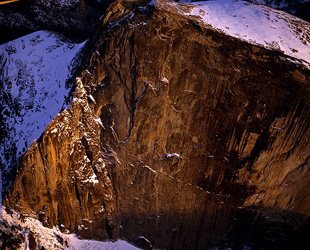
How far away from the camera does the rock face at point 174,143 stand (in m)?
6.22

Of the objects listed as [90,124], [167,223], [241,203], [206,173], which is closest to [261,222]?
[241,203]

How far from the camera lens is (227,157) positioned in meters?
6.95

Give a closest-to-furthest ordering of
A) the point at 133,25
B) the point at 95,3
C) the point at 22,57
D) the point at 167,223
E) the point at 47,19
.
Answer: the point at 133,25 → the point at 167,223 → the point at 22,57 → the point at 47,19 → the point at 95,3

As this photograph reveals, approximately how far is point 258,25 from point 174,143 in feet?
15.1

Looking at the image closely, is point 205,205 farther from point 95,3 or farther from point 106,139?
point 95,3

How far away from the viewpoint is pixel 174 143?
7.12 meters

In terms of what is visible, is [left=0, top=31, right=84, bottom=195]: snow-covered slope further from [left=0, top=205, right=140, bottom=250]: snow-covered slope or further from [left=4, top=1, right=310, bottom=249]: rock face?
[left=0, top=205, right=140, bottom=250]: snow-covered slope

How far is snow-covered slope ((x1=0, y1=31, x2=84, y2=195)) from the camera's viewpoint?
7070 millimetres

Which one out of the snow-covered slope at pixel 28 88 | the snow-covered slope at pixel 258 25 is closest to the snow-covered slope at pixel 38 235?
the snow-covered slope at pixel 28 88

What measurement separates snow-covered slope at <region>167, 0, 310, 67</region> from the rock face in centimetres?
34

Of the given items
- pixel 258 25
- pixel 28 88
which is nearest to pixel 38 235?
pixel 28 88

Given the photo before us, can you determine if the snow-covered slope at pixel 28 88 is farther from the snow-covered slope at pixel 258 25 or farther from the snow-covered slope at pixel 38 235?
the snow-covered slope at pixel 258 25

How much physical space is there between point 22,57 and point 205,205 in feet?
31.0

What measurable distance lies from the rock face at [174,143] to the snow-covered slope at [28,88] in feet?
2.25
